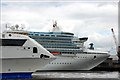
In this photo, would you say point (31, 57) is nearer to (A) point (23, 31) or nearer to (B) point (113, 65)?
(A) point (23, 31)

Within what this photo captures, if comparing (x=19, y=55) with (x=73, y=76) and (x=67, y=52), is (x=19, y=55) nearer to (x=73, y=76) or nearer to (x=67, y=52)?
(x=73, y=76)

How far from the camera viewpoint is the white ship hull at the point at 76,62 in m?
66.4

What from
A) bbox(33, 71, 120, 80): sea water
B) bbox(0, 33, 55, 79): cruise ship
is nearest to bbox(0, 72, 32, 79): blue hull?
bbox(0, 33, 55, 79): cruise ship

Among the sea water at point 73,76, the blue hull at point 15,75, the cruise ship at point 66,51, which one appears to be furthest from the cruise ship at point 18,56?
the cruise ship at point 66,51

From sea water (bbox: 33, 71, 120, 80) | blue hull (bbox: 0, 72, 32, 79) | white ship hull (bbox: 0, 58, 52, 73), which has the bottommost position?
sea water (bbox: 33, 71, 120, 80)

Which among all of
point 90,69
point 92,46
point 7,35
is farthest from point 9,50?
point 92,46

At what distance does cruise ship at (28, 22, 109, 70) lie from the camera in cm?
6688

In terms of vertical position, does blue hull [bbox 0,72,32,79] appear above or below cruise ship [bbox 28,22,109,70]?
below

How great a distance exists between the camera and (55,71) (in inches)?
2623

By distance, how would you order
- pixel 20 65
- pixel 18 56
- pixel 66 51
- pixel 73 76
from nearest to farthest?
1. pixel 18 56
2. pixel 20 65
3. pixel 73 76
4. pixel 66 51

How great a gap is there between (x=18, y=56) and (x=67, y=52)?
83.0 feet

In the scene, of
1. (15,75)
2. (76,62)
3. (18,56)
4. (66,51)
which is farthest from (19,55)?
(76,62)

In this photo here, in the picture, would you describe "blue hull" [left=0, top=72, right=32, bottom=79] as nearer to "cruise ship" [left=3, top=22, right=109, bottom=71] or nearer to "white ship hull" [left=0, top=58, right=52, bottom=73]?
"white ship hull" [left=0, top=58, right=52, bottom=73]

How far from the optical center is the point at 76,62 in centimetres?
6819
